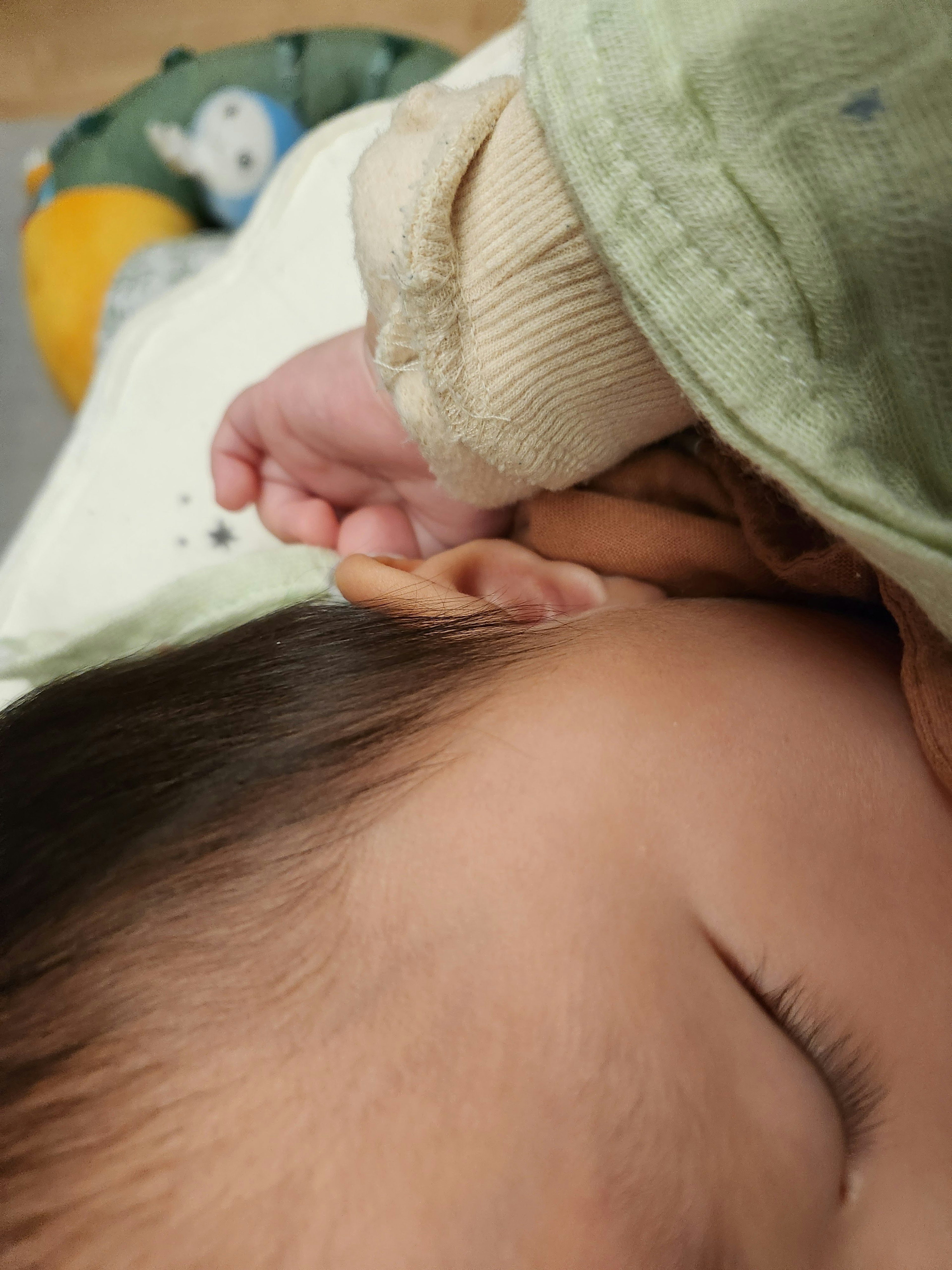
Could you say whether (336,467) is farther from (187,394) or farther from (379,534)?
(187,394)

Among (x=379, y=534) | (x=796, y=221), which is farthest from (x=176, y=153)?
(x=796, y=221)

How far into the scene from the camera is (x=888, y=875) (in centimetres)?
43

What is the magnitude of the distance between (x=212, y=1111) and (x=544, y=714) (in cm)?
22

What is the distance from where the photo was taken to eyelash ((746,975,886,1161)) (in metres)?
0.41

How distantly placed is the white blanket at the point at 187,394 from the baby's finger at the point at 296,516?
1.2 inches

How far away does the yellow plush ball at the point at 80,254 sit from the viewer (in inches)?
43.2

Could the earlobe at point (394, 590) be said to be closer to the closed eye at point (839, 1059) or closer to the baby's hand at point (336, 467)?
the baby's hand at point (336, 467)

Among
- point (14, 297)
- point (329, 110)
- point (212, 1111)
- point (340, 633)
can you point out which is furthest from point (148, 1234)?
point (14, 297)

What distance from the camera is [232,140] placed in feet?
3.67

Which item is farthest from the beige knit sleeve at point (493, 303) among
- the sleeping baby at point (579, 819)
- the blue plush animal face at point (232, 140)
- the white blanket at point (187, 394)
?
the blue plush animal face at point (232, 140)

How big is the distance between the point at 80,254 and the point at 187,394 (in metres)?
0.31

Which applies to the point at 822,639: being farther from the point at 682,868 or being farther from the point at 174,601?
the point at 174,601

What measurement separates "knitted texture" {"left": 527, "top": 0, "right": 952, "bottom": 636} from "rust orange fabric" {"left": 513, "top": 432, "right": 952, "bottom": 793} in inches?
3.5

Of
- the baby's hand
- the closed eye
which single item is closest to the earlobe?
the baby's hand
